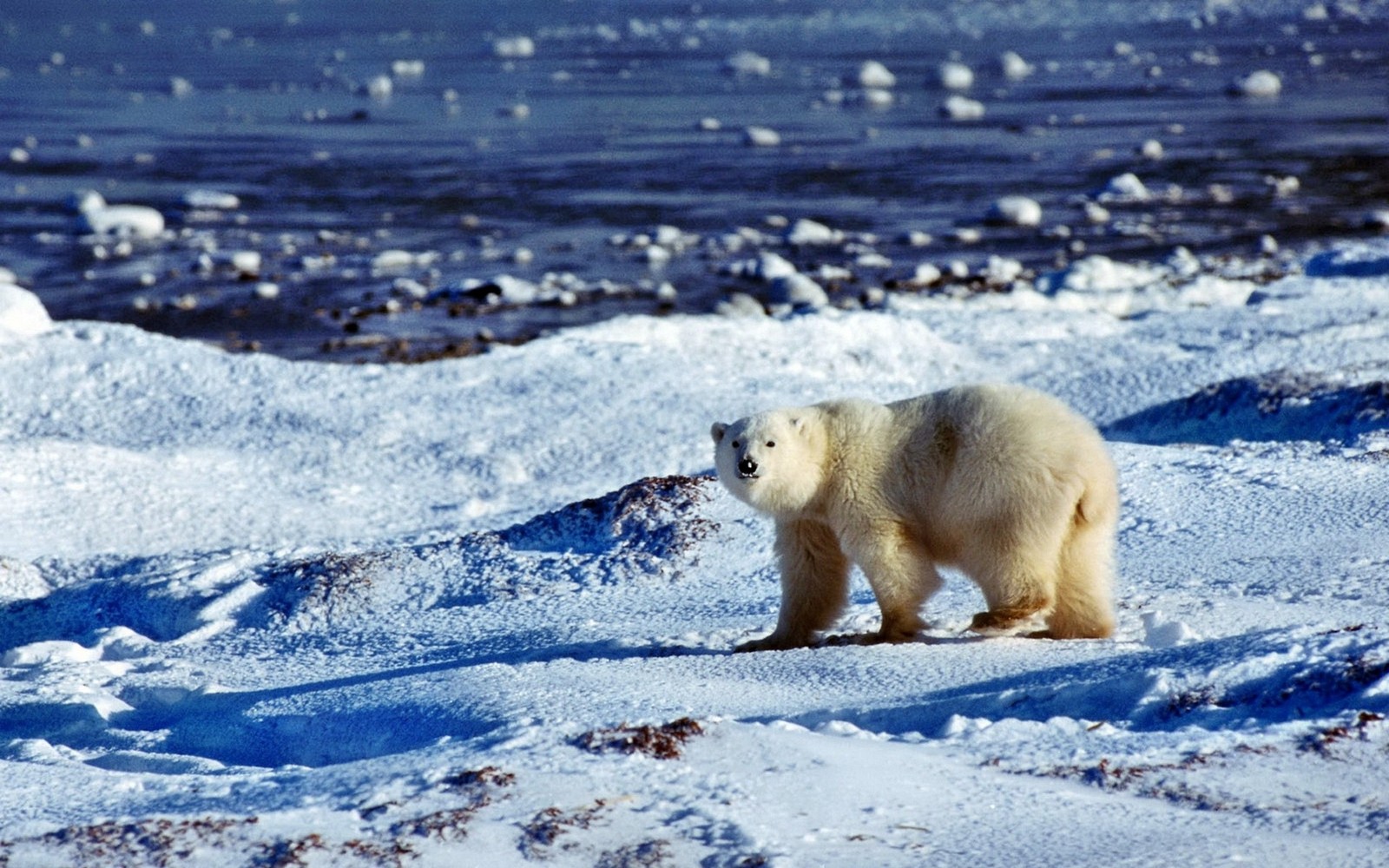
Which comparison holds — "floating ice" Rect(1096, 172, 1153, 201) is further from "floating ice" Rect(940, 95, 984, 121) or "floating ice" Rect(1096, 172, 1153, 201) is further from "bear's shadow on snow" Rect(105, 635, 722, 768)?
"bear's shadow on snow" Rect(105, 635, 722, 768)

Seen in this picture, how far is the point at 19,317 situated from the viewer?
754 centimetres

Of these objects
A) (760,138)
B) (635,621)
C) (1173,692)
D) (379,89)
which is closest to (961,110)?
(760,138)

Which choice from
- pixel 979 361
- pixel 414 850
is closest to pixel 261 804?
pixel 414 850

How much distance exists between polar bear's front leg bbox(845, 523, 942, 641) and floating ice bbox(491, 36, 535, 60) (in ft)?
88.6

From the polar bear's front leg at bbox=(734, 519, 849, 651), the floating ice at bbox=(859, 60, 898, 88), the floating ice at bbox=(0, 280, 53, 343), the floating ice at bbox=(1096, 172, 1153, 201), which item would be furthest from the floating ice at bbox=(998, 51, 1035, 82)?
the polar bear's front leg at bbox=(734, 519, 849, 651)

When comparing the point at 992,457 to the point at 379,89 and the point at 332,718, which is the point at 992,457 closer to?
the point at 332,718

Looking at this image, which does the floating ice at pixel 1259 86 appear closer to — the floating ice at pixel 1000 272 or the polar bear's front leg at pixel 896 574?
the floating ice at pixel 1000 272

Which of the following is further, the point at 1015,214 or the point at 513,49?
the point at 513,49

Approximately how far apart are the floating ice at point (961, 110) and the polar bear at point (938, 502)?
17.1 m

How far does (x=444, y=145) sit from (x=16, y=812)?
16797mm

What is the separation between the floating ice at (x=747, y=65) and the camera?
85.5 feet

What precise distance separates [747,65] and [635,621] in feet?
75.4

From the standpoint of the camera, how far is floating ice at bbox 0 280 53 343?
745 centimetres

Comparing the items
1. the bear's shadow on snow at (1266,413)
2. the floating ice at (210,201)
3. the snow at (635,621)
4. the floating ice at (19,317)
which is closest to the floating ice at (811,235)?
the snow at (635,621)
